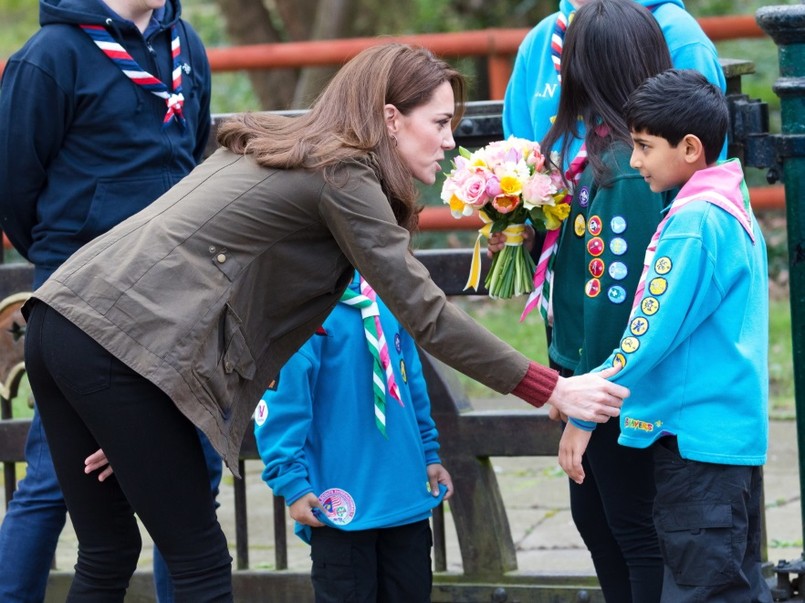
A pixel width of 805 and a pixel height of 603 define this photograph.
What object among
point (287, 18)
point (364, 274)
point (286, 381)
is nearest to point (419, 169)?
point (364, 274)

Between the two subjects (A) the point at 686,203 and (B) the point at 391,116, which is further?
(B) the point at 391,116

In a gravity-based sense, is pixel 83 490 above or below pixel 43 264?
below

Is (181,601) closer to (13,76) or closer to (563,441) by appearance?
(563,441)

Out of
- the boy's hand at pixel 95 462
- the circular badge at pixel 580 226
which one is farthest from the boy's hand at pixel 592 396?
the boy's hand at pixel 95 462

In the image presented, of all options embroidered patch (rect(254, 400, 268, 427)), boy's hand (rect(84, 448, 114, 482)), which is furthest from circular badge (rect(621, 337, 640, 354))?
boy's hand (rect(84, 448, 114, 482))

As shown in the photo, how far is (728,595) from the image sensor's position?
2.91 meters

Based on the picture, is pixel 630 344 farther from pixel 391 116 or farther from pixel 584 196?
pixel 391 116

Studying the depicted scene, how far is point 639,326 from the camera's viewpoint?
Result: 284cm

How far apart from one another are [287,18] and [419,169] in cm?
882

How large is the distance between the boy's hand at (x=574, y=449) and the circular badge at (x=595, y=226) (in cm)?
43

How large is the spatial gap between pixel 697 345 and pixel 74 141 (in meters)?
1.64

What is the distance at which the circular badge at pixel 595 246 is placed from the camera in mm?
2998

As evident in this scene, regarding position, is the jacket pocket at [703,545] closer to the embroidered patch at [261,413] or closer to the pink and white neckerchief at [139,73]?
the embroidered patch at [261,413]

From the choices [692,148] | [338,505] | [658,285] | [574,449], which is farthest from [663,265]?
[338,505]
